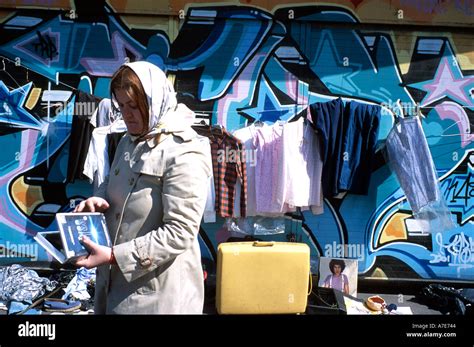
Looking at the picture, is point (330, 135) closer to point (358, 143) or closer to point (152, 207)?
point (358, 143)

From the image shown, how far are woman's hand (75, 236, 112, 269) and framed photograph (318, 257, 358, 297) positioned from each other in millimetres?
3919

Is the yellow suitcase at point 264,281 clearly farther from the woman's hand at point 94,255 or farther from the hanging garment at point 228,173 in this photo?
the woman's hand at point 94,255

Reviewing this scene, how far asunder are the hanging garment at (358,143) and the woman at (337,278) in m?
0.91

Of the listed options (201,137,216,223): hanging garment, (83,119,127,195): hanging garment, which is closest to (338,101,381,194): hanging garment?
(201,137,216,223): hanging garment

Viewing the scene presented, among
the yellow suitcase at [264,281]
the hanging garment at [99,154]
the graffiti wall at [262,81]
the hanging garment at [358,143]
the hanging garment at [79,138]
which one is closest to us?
the yellow suitcase at [264,281]

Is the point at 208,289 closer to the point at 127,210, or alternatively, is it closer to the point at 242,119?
the point at 242,119

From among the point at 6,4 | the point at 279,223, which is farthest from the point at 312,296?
the point at 6,4

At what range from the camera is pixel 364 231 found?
5.68 meters

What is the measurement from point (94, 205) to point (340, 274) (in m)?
3.99

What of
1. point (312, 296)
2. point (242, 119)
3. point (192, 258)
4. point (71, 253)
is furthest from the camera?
point (242, 119)

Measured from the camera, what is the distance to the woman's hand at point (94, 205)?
208 cm

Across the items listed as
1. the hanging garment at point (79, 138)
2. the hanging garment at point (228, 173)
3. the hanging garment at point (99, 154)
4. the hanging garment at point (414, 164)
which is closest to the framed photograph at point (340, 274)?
the hanging garment at point (414, 164)

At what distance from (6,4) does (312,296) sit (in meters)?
4.82

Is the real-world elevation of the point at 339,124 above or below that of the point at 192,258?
above
